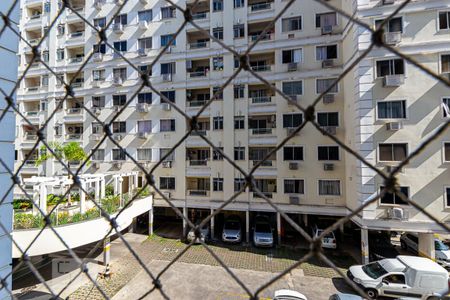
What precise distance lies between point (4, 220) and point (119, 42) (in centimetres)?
961

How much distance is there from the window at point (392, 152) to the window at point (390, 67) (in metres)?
1.73

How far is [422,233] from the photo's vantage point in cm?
580

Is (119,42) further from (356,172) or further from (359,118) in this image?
(356,172)

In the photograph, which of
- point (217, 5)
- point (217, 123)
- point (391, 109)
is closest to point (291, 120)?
point (217, 123)

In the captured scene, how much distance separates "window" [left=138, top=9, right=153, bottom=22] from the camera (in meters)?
9.00

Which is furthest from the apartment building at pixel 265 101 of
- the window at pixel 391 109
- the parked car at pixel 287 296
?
the parked car at pixel 287 296

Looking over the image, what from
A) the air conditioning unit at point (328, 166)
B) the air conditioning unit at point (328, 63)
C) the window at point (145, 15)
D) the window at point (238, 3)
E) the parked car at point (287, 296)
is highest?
the window at point (145, 15)

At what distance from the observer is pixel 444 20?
5547mm

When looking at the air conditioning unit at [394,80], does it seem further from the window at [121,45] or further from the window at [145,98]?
the window at [121,45]

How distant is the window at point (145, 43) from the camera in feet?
29.5

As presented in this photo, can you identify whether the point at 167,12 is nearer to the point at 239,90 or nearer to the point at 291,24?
the point at 239,90

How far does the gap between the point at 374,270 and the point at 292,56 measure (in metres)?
6.23

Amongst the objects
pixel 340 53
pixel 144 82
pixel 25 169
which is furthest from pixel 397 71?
pixel 25 169

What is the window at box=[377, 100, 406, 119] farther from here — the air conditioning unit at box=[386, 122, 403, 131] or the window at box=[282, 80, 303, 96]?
the window at box=[282, 80, 303, 96]
